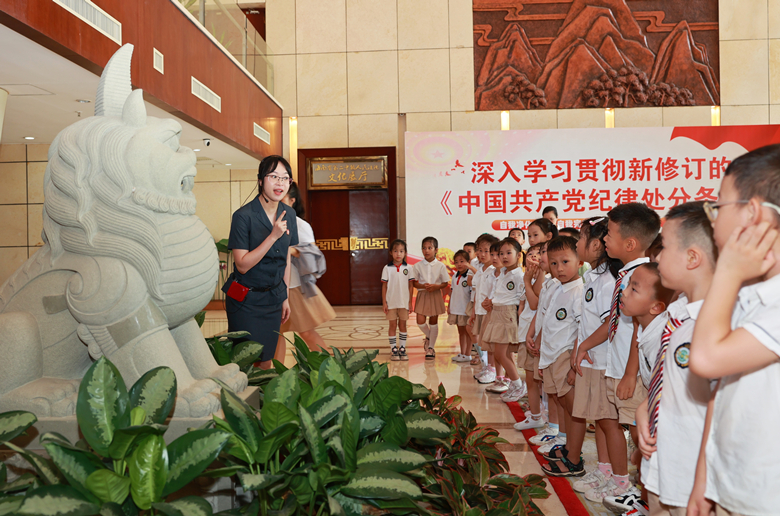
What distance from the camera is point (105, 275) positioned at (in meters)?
1.39

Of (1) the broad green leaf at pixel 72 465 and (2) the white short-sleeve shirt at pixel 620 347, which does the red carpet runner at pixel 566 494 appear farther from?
(1) the broad green leaf at pixel 72 465

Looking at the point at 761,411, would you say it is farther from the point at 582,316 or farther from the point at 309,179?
the point at 309,179

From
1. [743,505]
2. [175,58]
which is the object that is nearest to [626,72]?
[175,58]

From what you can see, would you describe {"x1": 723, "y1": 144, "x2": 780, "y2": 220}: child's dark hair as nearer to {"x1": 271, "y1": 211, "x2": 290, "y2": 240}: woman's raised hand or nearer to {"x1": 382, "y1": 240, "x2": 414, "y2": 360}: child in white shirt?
{"x1": 271, "y1": 211, "x2": 290, "y2": 240}: woman's raised hand

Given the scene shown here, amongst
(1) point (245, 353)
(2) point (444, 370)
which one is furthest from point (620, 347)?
(2) point (444, 370)

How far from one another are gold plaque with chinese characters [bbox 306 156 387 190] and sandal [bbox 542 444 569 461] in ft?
21.4

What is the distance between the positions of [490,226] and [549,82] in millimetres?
2657

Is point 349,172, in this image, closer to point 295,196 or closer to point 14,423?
point 295,196

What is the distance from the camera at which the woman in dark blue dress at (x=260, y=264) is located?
231 cm

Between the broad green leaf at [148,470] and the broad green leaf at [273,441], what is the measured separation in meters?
0.19

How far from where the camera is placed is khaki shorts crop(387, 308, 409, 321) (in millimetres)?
5570

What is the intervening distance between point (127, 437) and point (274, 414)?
30cm

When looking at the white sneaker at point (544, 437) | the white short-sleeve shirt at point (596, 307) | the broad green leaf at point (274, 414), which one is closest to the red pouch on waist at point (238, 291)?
the broad green leaf at point (274, 414)

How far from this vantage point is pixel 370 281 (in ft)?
30.5
